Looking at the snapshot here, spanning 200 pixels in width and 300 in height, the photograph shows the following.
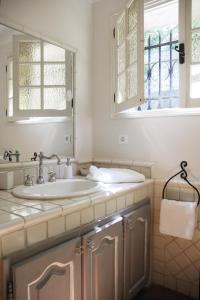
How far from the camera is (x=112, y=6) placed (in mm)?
2154

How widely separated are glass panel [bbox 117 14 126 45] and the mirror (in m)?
0.39

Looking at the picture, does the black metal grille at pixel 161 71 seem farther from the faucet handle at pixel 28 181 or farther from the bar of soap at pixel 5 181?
the bar of soap at pixel 5 181

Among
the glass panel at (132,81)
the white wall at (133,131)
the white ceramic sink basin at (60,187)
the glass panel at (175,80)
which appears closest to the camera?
the white ceramic sink basin at (60,187)

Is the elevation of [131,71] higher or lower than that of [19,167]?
higher

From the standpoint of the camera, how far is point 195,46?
1780mm

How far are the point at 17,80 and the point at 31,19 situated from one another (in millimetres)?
440

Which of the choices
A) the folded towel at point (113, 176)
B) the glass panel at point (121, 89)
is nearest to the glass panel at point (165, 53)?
the glass panel at point (121, 89)

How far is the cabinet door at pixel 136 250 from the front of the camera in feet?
5.32

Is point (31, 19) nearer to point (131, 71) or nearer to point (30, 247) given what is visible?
point (131, 71)

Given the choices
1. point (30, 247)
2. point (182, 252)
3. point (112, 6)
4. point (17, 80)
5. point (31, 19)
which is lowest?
point (182, 252)

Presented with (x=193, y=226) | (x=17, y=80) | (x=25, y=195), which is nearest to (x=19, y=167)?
(x=25, y=195)

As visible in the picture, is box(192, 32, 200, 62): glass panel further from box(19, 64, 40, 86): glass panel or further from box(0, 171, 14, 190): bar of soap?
box(0, 171, 14, 190): bar of soap

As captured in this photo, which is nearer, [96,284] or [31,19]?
[96,284]

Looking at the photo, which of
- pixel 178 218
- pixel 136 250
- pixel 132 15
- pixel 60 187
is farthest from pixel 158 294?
pixel 132 15
